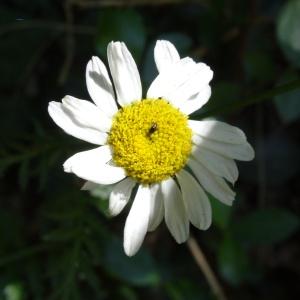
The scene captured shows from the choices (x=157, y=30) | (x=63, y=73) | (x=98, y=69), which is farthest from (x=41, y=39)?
(x=98, y=69)

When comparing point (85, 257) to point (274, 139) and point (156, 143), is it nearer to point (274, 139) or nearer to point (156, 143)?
point (156, 143)

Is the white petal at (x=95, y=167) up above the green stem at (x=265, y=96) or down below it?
above

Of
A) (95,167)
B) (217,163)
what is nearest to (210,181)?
(217,163)

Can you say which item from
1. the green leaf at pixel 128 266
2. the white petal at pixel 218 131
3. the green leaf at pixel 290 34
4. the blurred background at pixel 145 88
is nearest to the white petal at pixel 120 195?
the white petal at pixel 218 131

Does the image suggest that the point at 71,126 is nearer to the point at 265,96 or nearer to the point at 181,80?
the point at 181,80

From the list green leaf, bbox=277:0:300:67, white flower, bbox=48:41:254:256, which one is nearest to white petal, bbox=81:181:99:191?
white flower, bbox=48:41:254:256

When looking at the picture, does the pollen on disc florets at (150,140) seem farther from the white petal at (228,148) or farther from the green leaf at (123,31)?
the green leaf at (123,31)
